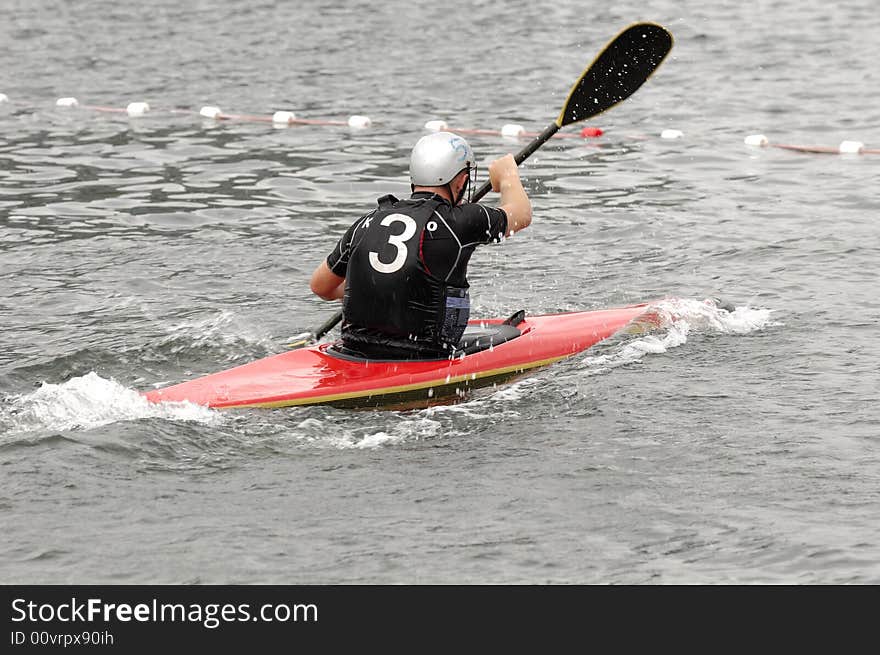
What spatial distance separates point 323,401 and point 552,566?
1959 millimetres

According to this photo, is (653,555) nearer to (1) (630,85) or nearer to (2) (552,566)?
(2) (552,566)

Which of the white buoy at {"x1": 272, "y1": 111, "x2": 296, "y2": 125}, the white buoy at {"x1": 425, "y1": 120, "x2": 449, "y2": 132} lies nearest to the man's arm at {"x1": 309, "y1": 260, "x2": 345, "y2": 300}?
the white buoy at {"x1": 425, "y1": 120, "x2": 449, "y2": 132}

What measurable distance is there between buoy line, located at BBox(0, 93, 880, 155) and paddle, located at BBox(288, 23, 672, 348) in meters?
5.60

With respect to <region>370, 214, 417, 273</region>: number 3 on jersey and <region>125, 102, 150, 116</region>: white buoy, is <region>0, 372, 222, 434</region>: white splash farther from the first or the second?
<region>125, 102, 150, 116</region>: white buoy

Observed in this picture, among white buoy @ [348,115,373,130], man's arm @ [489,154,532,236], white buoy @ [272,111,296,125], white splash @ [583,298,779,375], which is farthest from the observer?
white buoy @ [272,111,296,125]

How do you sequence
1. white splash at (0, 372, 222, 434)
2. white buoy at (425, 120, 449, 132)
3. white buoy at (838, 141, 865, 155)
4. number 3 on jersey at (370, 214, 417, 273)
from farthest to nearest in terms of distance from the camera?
white buoy at (425, 120, 449, 132) → white buoy at (838, 141, 865, 155) → number 3 on jersey at (370, 214, 417, 273) → white splash at (0, 372, 222, 434)

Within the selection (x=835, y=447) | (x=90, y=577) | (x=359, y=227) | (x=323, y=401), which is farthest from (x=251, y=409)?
(x=835, y=447)

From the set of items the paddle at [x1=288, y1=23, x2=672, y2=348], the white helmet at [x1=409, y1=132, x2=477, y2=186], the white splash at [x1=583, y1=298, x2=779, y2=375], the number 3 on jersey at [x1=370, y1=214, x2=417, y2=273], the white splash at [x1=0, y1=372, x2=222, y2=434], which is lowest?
the white splash at [x1=583, y1=298, x2=779, y2=375]

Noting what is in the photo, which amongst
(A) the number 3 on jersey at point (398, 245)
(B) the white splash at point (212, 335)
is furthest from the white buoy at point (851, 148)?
(A) the number 3 on jersey at point (398, 245)

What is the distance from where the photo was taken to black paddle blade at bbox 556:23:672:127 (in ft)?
27.0

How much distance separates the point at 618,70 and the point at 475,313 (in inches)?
71.8

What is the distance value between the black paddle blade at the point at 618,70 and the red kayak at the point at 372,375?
5.05ft

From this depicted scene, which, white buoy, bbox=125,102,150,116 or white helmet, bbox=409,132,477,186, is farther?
white buoy, bbox=125,102,150,116

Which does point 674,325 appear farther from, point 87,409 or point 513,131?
point 513,131
